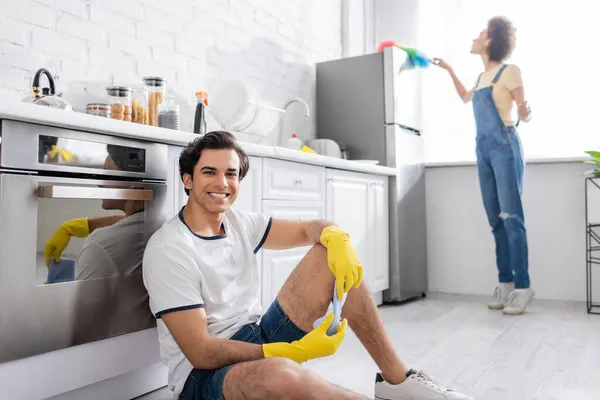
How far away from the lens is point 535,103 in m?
3.93

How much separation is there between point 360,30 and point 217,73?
5.79 feet

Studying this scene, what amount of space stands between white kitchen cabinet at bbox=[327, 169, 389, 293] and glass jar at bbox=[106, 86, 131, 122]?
112 cm

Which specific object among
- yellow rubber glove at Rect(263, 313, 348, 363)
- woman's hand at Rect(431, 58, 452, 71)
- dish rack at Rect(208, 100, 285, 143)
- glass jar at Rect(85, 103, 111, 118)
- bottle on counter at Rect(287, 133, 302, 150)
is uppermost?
woman's hand at Rect(431, 58, 452, 71)

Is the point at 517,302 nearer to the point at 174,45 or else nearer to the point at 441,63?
the point at 441,63

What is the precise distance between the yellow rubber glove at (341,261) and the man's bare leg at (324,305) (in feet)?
0.11

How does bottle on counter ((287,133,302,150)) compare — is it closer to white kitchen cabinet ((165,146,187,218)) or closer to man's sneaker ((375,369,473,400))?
white kitchen cabinet ((165,146,187,218))

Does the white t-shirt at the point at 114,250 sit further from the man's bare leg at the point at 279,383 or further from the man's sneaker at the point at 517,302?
the man's sneaker at the point at 517,302

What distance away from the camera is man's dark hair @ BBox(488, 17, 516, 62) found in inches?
134

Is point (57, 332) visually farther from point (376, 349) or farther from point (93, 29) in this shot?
point (93, 29)

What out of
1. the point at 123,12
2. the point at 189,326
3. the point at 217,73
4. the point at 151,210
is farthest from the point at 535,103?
the point at 189,326

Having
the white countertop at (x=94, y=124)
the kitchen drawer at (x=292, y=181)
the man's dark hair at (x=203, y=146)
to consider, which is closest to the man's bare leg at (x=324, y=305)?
the man's dark hair at (x=203, y=146)

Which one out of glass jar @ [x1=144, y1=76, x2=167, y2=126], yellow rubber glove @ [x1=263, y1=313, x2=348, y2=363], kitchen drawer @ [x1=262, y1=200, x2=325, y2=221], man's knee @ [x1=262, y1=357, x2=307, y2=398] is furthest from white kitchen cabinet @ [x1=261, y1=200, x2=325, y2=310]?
man's knee @ [x1=262, y1=357, x2=307, y2=398]

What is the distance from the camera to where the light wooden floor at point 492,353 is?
6.12ft

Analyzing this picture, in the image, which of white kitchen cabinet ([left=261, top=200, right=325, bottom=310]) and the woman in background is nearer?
white kitchen cabinet ([left=261, top=200, right=325, bottom=310])
